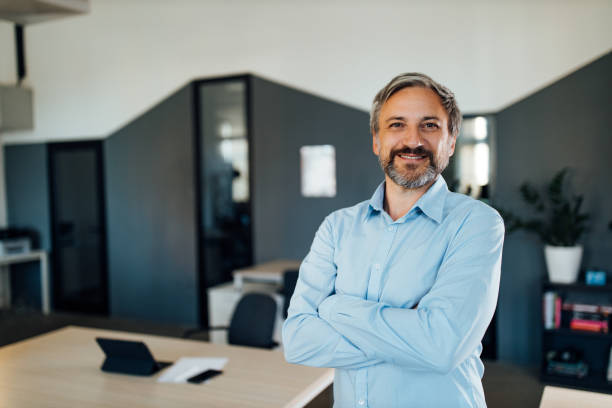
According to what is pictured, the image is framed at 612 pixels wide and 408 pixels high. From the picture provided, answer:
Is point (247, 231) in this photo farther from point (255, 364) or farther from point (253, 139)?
point (255, 364)

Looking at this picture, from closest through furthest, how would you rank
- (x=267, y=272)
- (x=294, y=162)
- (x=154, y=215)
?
(x=267, y=272) → (x=294, y=162) → (x=154, y=215)

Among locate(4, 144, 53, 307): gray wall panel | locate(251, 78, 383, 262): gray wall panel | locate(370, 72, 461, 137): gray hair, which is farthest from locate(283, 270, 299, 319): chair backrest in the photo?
locate(4, 144, 53, 307): gray wall panel

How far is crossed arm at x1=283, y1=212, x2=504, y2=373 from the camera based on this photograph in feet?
4.54

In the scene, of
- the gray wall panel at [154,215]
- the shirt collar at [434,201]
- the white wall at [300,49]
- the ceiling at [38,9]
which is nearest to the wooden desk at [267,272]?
the gray wall panel at [154,215]

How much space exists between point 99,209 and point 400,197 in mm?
5787

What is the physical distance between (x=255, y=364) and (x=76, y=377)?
0.80 m

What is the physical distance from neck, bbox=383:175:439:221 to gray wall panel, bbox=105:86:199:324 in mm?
4584

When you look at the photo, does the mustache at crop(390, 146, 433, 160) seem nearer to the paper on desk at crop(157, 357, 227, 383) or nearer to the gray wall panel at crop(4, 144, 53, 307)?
the paper on desk at crop(157, 357, 227, 383)

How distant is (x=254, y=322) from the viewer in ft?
10.4

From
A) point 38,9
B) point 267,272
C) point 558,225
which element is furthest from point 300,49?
point 38,9

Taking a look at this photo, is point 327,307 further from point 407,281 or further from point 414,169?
point 414,169

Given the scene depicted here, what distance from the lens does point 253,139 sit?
564 centimetres

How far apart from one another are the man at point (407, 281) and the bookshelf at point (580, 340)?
2.96m

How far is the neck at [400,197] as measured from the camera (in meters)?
1.63
